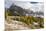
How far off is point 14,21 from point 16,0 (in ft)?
0.94

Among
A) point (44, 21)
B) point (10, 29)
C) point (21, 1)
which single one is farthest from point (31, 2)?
point (10, 29)

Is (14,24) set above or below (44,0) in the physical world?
below

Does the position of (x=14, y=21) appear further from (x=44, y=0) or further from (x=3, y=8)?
(x=44, y=0)

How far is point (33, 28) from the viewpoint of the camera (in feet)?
4.12

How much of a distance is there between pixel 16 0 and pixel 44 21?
489 mm

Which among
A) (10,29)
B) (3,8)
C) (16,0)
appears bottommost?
(10,29)

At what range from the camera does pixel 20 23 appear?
1.23 metres

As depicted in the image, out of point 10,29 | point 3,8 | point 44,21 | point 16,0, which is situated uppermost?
point 16,0

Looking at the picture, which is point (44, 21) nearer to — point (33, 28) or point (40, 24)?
point (40, 24)

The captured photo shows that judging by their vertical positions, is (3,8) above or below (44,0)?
below

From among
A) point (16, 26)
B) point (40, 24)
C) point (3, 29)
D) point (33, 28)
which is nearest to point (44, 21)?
point (40, 24)

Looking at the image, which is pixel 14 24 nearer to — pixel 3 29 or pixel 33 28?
pixel 3 29

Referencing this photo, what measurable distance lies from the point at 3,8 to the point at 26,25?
0.39 meters

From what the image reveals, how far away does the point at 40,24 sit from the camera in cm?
127
